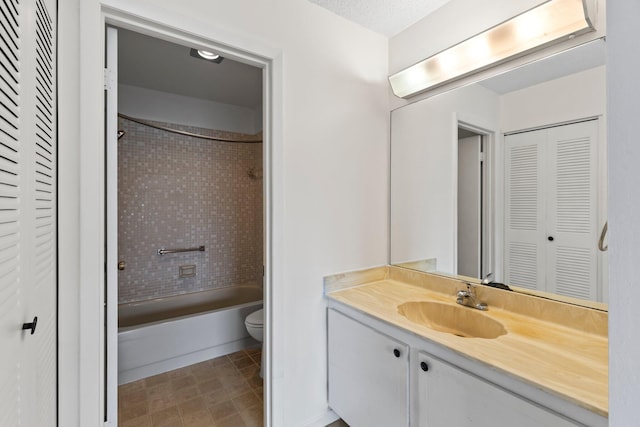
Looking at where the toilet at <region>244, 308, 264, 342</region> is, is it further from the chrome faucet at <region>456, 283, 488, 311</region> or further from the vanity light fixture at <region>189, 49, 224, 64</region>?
the vanity light fixture at <region>189, 49, 224, 64</region>

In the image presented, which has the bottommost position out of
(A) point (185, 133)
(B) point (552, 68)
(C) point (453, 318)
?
(C) point (453, 318)

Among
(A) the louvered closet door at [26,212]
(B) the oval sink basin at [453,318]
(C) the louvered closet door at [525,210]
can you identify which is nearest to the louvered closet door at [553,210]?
(C) the louvered closet door at [525,210]

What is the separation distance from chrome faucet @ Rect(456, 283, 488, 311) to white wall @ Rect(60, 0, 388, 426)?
560 millimetres

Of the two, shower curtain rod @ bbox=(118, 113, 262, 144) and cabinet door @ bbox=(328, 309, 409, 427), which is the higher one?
shower curtain rod @ bbox=(118, 113, 262, 144)

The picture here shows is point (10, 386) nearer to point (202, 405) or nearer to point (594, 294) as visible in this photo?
point (202, 405)

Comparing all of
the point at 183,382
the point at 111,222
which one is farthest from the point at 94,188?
the point at 183,382

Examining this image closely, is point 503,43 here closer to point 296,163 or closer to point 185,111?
point 296,163

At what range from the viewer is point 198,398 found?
1958mm

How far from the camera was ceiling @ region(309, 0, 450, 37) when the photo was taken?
159 centimetres

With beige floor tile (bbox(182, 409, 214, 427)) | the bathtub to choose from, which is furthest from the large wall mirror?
the bathtub

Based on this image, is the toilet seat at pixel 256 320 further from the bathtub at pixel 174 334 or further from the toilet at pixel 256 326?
the bathtub at pixel 174 334

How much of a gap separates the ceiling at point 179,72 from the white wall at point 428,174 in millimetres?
1277

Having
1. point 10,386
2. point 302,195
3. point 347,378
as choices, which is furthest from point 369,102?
point 10,386

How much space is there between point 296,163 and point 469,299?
1134 mm
